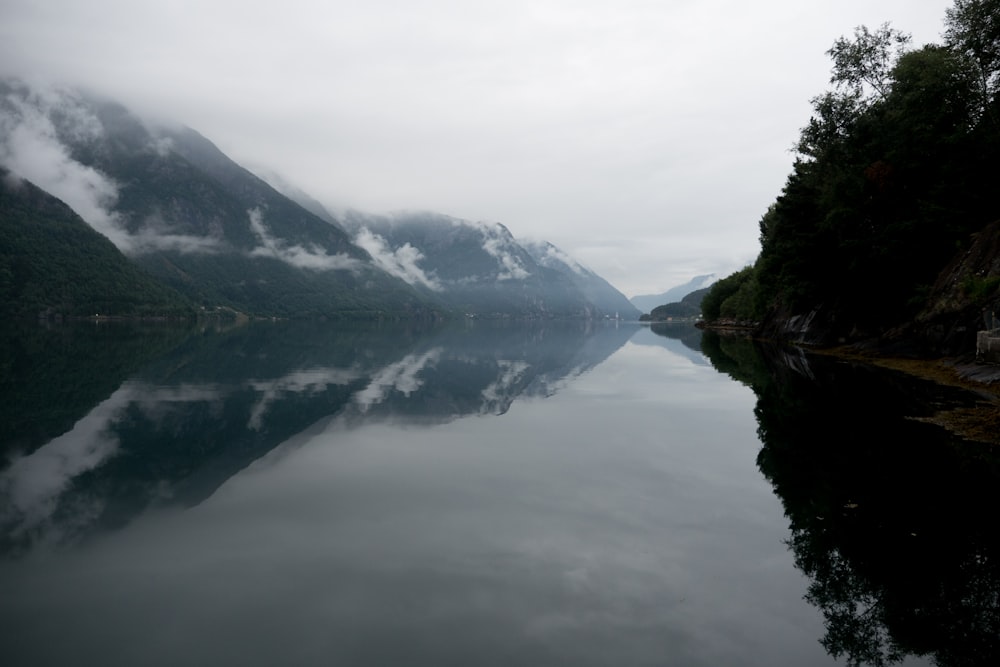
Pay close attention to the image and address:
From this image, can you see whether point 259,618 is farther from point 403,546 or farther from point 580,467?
point 580,467

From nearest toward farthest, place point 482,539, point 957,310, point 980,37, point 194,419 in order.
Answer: point 482,539 < point 194,419 < point 957,310 < point 980,37

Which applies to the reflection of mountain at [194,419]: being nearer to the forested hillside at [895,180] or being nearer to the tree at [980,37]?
the forested hillside at [895,180]

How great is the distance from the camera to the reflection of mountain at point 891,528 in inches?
285

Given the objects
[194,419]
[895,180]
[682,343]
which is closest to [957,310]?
[895,180]

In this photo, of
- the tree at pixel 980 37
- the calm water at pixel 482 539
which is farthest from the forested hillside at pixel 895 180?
the calm water at pixel 482 539

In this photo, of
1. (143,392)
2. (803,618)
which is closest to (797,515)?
(803,618)

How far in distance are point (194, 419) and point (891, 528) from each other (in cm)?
2180

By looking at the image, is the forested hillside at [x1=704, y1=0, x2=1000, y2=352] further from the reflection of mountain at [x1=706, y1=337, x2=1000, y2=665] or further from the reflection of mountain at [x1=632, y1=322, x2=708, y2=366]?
the reflection of mountain at [x1=706, y1=337, x2=1000, y2=665]

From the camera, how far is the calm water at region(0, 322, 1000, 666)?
7082mm

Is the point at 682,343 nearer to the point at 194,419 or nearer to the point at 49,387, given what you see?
the point at 194,419

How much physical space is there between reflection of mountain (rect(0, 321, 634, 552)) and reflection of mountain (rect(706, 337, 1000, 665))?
1236 centimetres

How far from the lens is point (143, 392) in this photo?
93.1 feet

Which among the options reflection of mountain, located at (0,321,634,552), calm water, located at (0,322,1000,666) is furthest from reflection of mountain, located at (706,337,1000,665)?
reflection of mountain, located at (0,321,634,552)

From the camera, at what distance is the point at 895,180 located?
46875 mm
